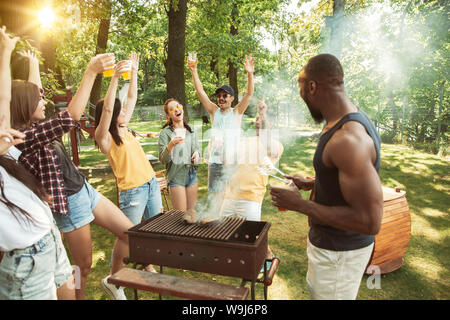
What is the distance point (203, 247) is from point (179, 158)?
1973 millimetres

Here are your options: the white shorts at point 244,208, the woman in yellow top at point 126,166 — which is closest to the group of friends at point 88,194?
the woman in yellow top at point 126,166

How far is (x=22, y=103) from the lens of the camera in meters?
2.06

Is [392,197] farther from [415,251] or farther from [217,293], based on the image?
[217,293]

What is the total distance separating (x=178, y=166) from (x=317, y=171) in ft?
8.09

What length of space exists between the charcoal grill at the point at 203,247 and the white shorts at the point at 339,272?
0.47 metres

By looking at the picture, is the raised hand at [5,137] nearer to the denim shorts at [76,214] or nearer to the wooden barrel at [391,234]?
the denim shorts at [76,214]

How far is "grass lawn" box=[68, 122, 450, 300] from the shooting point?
3471mm

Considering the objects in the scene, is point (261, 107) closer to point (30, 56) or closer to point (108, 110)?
point (108, 110)

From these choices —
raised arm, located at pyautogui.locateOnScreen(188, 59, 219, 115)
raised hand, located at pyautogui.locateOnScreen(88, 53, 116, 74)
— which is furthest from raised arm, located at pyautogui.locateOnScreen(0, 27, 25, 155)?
raised arm, located at pyautogui.locateOnScreen(188, 59, 219, 115)

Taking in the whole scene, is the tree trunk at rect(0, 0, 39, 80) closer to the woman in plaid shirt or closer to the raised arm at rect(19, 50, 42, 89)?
the raised arm at rect(19, 50, 42, 89)

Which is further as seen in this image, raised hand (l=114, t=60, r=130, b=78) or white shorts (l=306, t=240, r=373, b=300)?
raised hand (l=114, t=60, r=130, b=78)

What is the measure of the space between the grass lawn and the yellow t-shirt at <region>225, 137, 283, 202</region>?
1265 mm

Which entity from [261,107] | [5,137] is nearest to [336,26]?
[261,107]

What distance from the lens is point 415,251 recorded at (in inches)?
172
